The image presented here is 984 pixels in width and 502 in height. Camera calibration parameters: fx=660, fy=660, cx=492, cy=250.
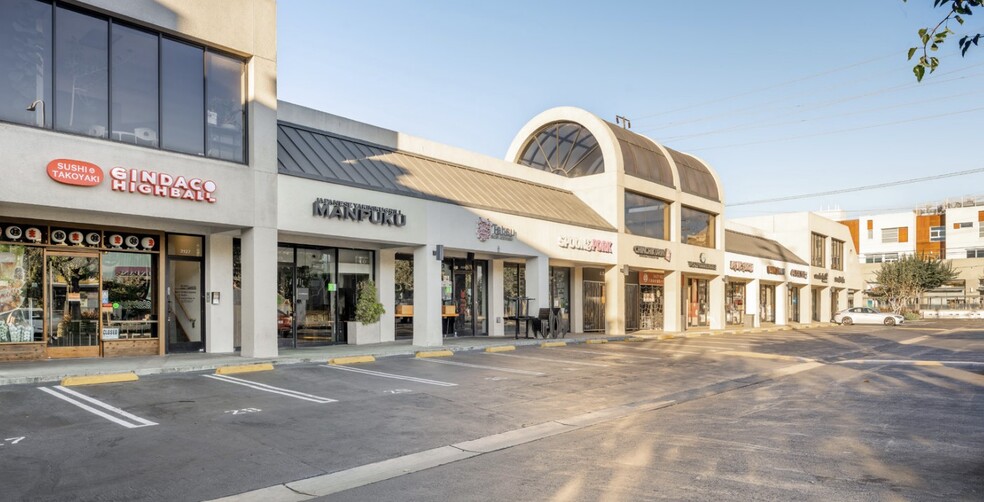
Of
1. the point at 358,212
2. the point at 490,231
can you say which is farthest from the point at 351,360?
the point at 490,231

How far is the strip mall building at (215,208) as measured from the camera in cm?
1335

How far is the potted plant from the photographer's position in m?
20.6

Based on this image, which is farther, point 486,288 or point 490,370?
point 486,288

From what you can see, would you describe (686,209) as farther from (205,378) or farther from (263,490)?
(263,490)

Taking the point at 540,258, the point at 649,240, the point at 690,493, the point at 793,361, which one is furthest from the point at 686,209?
the point at 690,493

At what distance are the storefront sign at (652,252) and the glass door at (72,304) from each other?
2157 cm

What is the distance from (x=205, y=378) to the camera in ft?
41.8

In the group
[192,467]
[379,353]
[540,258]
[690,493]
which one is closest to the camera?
[690,493]

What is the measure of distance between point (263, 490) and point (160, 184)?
10.3 metres

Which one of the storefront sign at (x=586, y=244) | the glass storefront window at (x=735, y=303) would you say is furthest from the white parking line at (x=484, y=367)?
the glass storefront window at (x=735, y=303)

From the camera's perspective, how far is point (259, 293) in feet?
53.2

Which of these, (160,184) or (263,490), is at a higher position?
(160,184)

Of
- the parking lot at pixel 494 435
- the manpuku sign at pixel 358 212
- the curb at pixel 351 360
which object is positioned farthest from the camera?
the manpuku sign at pixel 358 212

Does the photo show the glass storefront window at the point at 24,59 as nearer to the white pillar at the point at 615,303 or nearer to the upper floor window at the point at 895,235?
the white pillar at the point at 615,303
